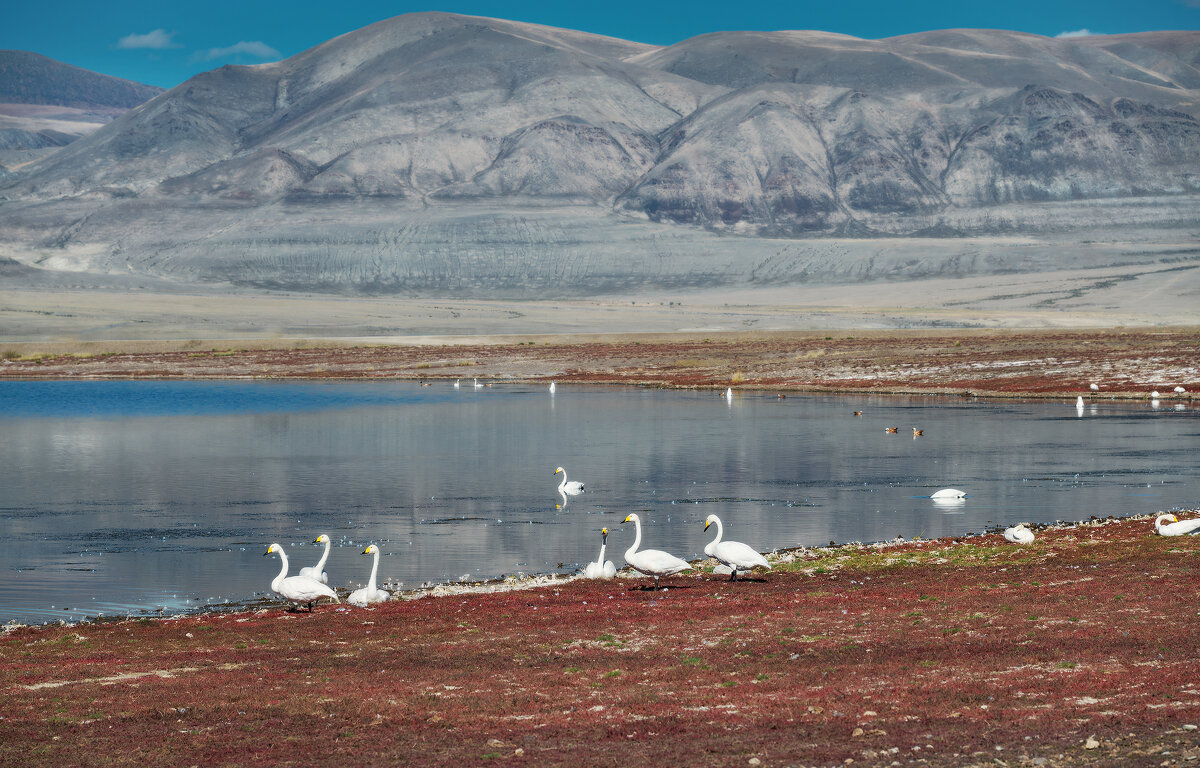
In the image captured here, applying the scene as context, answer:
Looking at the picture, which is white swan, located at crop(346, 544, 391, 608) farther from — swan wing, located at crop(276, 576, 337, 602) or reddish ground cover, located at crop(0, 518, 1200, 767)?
swan wing, located at crop(276, 576, 337, 602)

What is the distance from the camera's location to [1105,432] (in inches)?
1713

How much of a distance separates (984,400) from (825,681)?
48.9 m

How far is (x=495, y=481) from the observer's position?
3428 cm

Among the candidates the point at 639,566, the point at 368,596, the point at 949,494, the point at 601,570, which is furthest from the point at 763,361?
the point at 368,596

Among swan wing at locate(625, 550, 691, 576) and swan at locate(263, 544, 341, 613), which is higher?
swan wing at locate(625, 550, 691, 576)

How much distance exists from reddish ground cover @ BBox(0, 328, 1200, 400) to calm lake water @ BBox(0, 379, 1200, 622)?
908 centimetres

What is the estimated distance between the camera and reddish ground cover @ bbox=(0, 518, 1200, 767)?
10.4 metres

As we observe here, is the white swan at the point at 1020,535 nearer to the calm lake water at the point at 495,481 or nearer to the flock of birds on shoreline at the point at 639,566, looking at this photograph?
the flock of birds on shoreline at the point at 639,566

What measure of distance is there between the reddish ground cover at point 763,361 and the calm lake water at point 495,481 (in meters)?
9.08

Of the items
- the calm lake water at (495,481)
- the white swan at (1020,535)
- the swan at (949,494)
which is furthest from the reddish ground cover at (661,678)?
the swan at (949,494)

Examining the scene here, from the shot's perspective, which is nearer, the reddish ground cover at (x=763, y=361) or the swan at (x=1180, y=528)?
the swan at (x=1180, y=528)

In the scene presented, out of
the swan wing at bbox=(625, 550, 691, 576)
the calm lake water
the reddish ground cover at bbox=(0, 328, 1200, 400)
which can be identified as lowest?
the calm lake water

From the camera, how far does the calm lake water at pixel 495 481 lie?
75.7 ft

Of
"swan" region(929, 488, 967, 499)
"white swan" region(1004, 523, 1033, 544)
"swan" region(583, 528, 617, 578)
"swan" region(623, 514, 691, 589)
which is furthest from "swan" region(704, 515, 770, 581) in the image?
"swan" region(929, 488, 967, 499)
